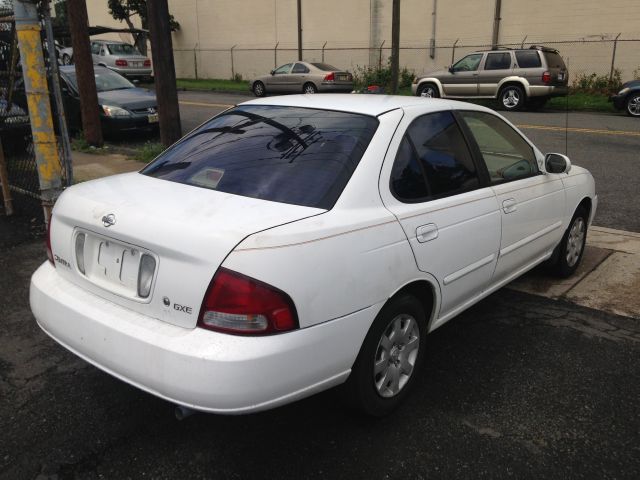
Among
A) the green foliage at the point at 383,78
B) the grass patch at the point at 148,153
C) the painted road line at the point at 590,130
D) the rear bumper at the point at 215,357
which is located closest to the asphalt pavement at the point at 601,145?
the painted road line at the point at 590,130

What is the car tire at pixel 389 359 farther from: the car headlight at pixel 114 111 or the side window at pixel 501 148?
the car headlight at pixel 114 111

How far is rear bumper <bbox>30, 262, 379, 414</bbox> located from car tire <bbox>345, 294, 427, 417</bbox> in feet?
0.35

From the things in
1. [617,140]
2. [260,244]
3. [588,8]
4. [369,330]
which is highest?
[588,8]

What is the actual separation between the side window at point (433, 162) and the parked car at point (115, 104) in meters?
9.49

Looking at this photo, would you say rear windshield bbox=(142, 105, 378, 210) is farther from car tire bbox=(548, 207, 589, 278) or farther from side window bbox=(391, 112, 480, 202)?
car tire bbox=(548, 207, 589, 278)

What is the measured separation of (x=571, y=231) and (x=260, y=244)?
3.37 m

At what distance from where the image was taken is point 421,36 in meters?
26.3

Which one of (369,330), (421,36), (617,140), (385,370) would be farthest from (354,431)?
(421,36)

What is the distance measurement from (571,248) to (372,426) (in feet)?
9.17

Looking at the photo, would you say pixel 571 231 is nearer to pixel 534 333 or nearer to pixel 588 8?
pixel 534 333

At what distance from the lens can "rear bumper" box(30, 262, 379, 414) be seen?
2.29 metres

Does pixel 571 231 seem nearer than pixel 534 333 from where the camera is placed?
No

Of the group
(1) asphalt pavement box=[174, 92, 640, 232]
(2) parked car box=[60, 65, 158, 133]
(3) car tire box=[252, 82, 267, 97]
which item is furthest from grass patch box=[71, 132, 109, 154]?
(3) car tire box=[252, 82, 267, 97]

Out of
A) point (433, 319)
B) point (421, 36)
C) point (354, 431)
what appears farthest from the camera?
point (421, 36)
